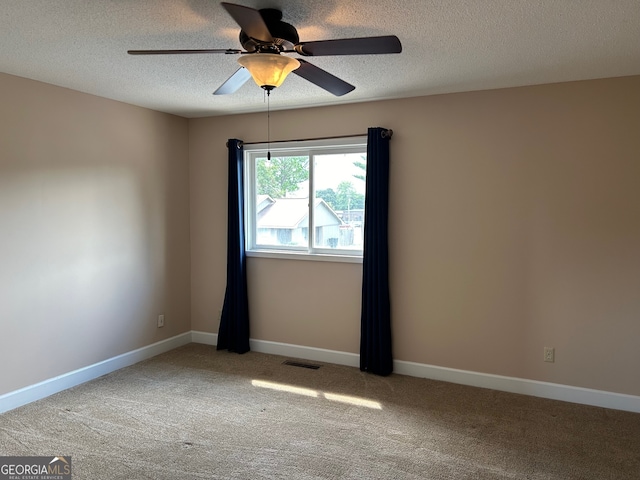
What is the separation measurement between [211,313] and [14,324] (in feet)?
6.31

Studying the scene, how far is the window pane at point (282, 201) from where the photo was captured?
448cm

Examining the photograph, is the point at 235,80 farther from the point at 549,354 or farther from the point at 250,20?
the point at 549,354

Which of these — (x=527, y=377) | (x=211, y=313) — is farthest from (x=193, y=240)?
(x=527, y=377)

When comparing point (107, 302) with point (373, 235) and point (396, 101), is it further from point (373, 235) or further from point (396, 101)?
point (396, 101)

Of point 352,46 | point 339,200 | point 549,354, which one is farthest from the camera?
point 339,200

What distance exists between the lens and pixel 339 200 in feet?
14.1

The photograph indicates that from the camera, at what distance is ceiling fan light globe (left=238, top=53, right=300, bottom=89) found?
7.06ft

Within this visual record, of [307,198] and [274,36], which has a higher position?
[274,36]

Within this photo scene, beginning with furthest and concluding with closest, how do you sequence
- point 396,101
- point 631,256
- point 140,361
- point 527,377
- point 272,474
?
point 140,361, point 396,101, point 527,377, point 631,256, point 272,474

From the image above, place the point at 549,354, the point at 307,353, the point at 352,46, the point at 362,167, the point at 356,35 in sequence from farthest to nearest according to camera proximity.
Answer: the point at 307,353 < the point at 362,167 < the point at 549,354 < the point at 356,35 < the point at 352,46

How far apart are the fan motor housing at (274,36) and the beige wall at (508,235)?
6.38 feet

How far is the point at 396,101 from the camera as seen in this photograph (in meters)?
3.93

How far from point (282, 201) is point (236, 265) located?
0.80 metres

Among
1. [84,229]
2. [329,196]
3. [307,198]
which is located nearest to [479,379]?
[329,196]
